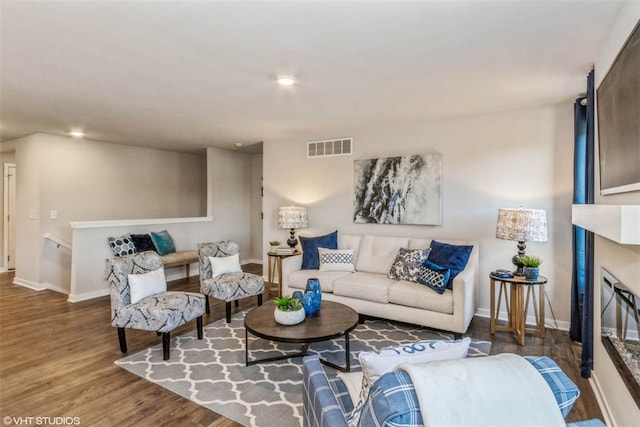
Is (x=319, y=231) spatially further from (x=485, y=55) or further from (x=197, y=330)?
(x=485, y=55)

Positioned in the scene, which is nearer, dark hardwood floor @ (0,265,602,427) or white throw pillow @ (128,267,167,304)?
dark hardwood floor @ (0,265,602,427)

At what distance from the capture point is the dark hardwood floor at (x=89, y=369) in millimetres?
2172

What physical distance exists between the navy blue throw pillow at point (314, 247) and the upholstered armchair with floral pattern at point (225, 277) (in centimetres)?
69

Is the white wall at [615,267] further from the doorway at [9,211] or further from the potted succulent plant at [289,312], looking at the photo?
the doorway at [9,211]

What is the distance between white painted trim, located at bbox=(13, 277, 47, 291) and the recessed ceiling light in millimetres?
5064

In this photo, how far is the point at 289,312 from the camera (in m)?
2.67

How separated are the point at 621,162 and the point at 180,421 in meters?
2.87

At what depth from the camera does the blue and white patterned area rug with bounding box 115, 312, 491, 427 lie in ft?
7.36

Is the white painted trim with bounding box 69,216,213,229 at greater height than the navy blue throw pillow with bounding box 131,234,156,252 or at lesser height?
greater

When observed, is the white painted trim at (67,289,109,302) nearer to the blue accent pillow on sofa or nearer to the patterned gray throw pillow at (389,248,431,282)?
the blue accent pillow on sofa

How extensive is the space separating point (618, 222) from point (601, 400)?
1.69m

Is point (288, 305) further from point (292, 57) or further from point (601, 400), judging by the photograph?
point (601, 400)

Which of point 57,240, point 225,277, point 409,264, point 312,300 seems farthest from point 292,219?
point 57,240

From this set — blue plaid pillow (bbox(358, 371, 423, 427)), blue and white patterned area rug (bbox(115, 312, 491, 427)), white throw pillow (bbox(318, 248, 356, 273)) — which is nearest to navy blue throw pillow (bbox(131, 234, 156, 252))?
blue and white patterned area rug (bbox(115, 312, 491, 427))
